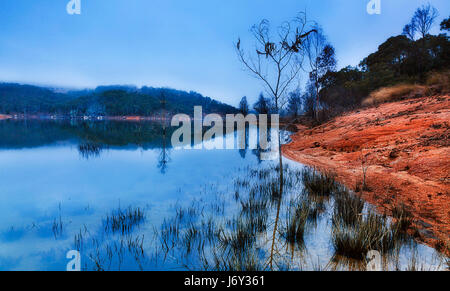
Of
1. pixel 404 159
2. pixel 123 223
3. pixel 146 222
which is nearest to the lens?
pixel 123 223

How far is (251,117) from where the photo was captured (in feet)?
289

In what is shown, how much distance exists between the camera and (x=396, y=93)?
2197 centimetres

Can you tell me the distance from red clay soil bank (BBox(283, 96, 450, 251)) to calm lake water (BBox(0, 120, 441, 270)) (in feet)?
5.05

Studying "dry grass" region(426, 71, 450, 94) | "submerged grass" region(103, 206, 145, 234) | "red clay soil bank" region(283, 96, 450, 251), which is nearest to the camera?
"submerged grass" region(103, 206, 145, 234)

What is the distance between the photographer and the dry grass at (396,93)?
2031 centimetres

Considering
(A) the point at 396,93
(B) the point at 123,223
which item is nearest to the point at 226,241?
(B) the point at 123,223

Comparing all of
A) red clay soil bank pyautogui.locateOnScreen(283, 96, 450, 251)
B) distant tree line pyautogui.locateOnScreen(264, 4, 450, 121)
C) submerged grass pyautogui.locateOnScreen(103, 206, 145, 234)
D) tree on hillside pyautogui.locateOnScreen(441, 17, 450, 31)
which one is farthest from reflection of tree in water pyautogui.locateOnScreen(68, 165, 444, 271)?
tree on hillside pyautogui.locateOnScreen(441, 17, 450, 31)

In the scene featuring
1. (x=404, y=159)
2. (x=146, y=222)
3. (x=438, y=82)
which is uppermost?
(x=438, y=82)

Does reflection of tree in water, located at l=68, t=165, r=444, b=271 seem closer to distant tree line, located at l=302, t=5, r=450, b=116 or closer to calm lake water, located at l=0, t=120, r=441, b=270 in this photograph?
calm lake water, located at l=0, t=120, r=441, b=270

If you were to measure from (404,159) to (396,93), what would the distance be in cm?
1770

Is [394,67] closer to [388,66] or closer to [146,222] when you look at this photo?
[388,66]

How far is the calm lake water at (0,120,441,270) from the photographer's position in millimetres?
3527
